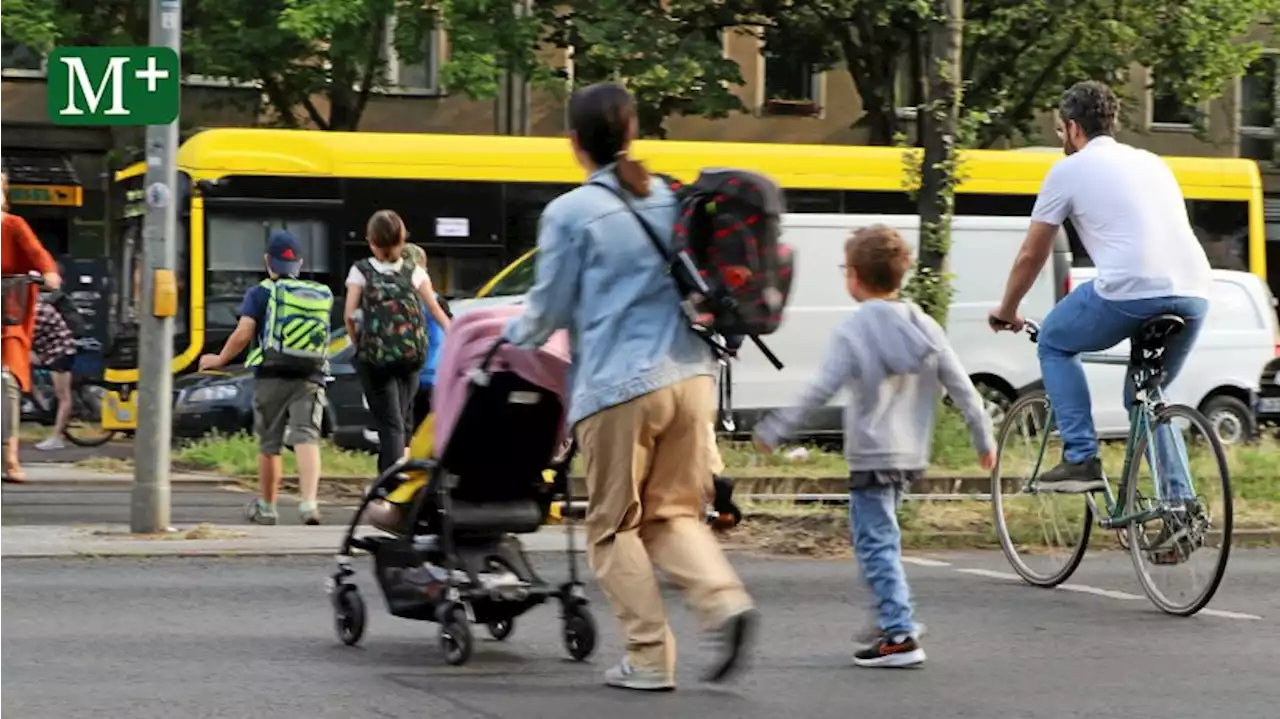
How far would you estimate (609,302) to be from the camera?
6.92 metres

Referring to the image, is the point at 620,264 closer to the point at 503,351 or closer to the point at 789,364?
the point at 503,351

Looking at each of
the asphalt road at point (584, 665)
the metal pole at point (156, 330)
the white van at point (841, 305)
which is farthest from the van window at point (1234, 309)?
the metal pole at point (156, 330)

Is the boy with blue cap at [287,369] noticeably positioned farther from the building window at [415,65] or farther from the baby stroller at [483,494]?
the building window at [415,65]

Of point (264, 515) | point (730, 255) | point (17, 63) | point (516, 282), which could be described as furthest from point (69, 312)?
point (730, 255)

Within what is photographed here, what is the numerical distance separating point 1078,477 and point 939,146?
624cm

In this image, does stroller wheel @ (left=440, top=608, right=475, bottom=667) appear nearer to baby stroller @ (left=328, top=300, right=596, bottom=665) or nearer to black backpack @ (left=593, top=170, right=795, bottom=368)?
baby stroller @ (left=328, top=300, right=596, bottom=665)

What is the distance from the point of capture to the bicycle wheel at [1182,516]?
28.5ft

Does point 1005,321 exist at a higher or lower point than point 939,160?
lower

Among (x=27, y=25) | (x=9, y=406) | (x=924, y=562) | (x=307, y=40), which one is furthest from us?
(x=307, y=40)

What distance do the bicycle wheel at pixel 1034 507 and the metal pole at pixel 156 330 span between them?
4.00 meters

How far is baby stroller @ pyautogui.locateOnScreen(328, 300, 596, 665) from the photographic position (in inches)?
289

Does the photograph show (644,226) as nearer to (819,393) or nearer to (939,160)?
(819,393)

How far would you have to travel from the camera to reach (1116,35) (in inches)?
1209

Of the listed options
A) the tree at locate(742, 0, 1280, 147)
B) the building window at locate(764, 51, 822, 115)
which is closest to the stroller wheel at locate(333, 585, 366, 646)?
the tree at locate(742, 0, 1280, 147)
